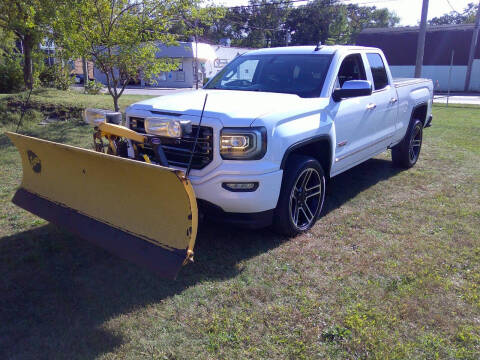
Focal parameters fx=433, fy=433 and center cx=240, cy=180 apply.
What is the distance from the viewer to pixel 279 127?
4008mm

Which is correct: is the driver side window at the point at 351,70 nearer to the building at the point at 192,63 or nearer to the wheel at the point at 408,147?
the wheel at the point at 408,147

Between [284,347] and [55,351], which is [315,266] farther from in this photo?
[55,351]

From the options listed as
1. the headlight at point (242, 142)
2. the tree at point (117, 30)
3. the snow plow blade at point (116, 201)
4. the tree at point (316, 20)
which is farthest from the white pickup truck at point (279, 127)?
the tree at point (316, 20)

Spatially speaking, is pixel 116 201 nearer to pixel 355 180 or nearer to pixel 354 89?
pixel 354 89

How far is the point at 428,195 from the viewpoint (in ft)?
20.0

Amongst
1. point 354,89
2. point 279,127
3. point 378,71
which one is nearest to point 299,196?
point 279,127

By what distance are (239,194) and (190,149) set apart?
2.06 feet

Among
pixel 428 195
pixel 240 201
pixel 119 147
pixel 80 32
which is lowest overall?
pixel 428 195

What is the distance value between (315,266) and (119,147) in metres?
2.24

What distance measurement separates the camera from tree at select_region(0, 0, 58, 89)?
891 cm

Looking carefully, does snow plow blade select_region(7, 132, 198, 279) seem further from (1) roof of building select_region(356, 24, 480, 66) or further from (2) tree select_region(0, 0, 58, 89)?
(1) roof of building select_region(356, 24, 480, 66)

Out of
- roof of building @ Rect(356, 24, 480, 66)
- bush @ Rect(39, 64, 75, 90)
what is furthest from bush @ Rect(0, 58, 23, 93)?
roof of building @ Rect(356, 24, 480, 66)

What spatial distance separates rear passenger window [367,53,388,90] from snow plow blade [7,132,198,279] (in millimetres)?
3860

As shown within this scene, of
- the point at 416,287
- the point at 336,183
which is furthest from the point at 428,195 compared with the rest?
the point at 416,287
